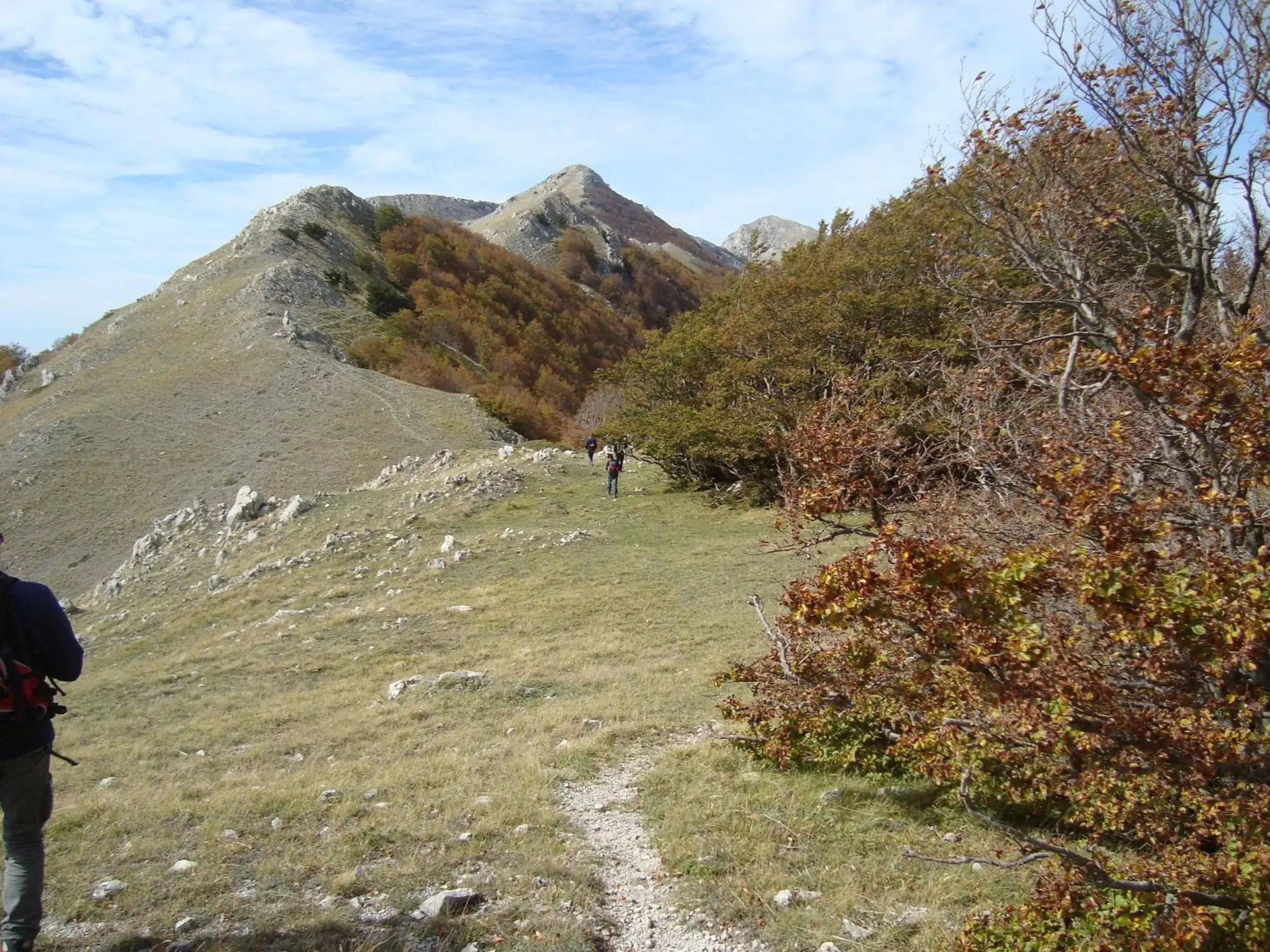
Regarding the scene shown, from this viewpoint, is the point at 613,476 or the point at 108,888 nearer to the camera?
the point at 108,888

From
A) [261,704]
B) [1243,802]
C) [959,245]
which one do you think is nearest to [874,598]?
[1243,802]

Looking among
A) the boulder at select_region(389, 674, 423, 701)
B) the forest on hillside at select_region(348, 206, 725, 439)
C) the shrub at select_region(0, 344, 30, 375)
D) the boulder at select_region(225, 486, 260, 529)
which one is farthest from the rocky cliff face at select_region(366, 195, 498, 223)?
the boulder at select_region(389, 674, 423, 701)

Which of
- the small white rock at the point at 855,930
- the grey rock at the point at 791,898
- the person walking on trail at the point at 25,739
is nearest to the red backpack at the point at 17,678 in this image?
the person walking on trail at the point at 25,739

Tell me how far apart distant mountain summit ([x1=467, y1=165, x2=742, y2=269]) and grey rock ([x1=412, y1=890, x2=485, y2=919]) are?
293ft

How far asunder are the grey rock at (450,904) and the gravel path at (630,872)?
0.69 metres

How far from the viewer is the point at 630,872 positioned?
15.4 feet

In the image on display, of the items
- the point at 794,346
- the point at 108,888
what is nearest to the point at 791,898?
the point at 108,888

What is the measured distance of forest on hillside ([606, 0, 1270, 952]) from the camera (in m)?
3.22

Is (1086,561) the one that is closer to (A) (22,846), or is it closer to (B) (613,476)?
(A) (22,846)

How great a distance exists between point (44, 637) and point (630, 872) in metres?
3.22

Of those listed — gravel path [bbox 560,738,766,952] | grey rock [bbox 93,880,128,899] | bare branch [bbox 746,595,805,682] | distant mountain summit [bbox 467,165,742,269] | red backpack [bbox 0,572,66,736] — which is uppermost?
distant mountain summit [bbox 467,165,742,269]

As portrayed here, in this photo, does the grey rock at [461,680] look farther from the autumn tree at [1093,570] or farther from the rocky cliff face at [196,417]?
the rocky cliff face at [196,417]

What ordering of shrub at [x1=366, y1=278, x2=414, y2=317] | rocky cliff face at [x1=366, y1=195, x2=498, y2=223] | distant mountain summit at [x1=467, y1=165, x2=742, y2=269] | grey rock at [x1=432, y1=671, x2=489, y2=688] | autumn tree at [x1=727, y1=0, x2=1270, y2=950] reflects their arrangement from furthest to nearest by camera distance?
rocky cliff face at [x1=366, y1=195, x2=498, y2=223] → distant mountain summit at [x1=467, y1=165, x2=742, y2=269] → shrub at [x1=366, y1=278, x2=414, y2=317] → grey rock at [x1=432, y1=671, x2=489, y2=688] → autumn tree at [x1=727, y1=0, x2=1270, y2=950]

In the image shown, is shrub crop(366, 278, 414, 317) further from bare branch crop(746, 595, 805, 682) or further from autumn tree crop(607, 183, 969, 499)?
bare branch crop(746, 595, 805, 682)
